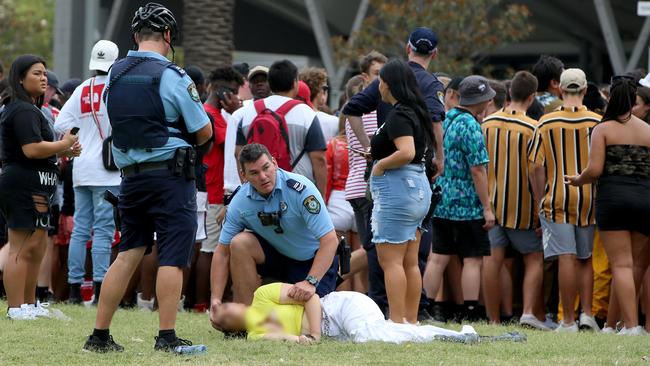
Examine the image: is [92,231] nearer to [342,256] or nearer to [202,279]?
[202,279]

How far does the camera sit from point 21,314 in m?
8.88

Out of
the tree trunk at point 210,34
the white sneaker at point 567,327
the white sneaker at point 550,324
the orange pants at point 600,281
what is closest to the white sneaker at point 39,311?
the white sneaker at point 567,327

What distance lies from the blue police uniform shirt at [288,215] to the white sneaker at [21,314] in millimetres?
1733

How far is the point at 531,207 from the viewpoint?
10258mm

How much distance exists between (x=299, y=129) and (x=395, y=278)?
1.86m

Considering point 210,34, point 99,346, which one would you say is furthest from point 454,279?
point 210,34

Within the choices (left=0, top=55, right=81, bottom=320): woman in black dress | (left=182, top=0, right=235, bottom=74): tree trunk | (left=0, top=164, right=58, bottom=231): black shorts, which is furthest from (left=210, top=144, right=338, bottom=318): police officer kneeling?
→ (left=182, top=0, right=235, bottom=74): tree trunk

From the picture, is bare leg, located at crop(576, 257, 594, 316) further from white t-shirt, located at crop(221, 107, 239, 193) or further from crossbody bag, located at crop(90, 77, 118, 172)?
crossbody bag, located at crop(90, 77, 118, 172)

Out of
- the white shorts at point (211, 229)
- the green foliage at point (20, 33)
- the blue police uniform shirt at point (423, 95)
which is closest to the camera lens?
the blue police uniform shirt at point (423, 95)

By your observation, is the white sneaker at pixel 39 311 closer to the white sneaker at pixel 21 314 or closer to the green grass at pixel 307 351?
the white sneaker at pixel 21 314

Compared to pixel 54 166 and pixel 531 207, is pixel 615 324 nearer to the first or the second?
pixel 531 207

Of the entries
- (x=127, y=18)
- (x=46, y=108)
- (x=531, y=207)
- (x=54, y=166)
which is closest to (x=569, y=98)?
(x=531, y=207)

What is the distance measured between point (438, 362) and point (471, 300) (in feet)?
11.8

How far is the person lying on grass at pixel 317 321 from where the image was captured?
7.57m
